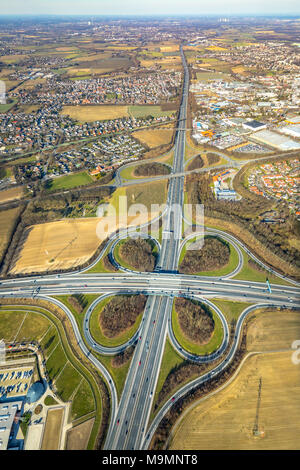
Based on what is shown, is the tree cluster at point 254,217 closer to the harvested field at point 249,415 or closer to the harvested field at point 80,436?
the harvested field at point 249,415

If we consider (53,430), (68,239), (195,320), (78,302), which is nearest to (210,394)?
(195,320)

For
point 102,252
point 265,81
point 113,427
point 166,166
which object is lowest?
point 113,427

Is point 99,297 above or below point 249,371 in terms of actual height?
above

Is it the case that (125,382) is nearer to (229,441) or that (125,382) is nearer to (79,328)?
(79,328)

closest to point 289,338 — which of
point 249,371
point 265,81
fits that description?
point 249,371

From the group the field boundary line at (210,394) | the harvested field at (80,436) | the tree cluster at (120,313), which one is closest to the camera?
the harvested field at (80,436)

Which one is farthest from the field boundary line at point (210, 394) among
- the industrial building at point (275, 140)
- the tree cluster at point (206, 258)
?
the industrial building at point (275, 140)
